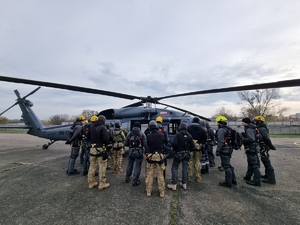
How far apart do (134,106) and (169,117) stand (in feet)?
7.11

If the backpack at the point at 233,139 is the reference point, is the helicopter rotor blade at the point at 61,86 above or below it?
above

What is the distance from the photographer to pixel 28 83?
17.3 ft

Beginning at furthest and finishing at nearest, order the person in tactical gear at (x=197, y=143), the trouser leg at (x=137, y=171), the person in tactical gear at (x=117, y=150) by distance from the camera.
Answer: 1. the person in tactical gear at (x=117, y=150)
2. the person in tactical gear at (x=197, y=143)
3. the trouser leg at (x=137, y=171)

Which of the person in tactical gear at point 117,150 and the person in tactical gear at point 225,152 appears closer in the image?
the person in tactical gear at point 225,152

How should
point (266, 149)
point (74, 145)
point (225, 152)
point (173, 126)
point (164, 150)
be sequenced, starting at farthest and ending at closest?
point (173, 126) → point (74, 145) → point (266, 149) → point (225, 152) → point (164, 150)

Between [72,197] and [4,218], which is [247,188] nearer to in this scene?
[72,197]

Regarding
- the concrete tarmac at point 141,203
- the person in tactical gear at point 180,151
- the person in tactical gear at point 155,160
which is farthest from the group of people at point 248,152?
A: the person in tactical gear at point 155,160

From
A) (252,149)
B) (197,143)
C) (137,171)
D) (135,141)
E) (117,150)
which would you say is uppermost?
(135,141)

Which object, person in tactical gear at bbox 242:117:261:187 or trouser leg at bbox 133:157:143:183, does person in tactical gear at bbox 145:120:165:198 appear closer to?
trouser leg at bbox 133:157:143:183

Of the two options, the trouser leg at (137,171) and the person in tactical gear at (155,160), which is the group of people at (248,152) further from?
the trouser leg at (137,171)

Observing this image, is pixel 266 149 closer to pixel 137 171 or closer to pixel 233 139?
pixel 233 139

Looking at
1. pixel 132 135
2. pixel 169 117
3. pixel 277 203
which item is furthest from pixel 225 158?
pixel 169 117

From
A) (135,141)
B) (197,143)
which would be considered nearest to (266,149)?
(197,143)

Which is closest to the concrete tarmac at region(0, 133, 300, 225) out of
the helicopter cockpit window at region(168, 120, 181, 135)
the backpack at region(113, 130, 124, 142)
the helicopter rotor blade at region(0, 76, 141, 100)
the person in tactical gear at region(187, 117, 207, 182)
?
the person in tactical gear at region(187, 117, 207, 182)
